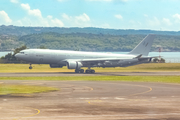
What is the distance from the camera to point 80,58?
69375 millimetres

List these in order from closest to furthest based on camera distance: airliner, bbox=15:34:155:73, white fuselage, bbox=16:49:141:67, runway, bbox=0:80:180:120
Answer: runway, bbox=0:80:180:120 → white fuselage, bbox=16:49:141:67 → airliner, bbox=15:34:155:73

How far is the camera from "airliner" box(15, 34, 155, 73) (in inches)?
2566

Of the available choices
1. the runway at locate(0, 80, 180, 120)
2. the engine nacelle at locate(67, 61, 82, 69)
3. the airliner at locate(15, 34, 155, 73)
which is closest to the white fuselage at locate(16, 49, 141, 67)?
the airliner at locate(15, 34, 155, 73)

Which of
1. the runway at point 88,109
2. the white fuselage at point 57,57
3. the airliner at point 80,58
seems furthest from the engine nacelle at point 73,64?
the runway at point 88,109

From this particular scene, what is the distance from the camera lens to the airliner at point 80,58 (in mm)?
65188

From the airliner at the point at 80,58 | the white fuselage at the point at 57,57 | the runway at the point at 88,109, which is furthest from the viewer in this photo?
the airliner at the point at 80,58

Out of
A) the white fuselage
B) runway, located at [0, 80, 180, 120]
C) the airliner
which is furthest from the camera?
the airliner

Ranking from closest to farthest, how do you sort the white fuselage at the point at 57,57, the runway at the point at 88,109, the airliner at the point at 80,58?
the runway at the point at 88,109 < the white fuselage at the point at 57,57 < the airliner at the point at 80,58

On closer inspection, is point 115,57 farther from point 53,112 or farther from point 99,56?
point 53,112

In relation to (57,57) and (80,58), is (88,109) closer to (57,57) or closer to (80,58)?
(57,57)

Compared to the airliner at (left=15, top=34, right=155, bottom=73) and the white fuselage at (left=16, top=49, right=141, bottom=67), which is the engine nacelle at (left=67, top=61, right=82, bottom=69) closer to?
the airliner at (left=15, top=34, right=155, bottom=73)

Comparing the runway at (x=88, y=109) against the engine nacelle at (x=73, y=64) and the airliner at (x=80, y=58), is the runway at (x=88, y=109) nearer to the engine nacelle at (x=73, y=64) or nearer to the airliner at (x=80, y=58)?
the engine nacelle at (x=73, y=64)

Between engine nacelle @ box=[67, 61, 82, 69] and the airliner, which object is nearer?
engine nacelle @ box=[67, 61, 82, 69]

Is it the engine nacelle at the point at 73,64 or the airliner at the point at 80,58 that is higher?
the airliner at the point at 80,58
